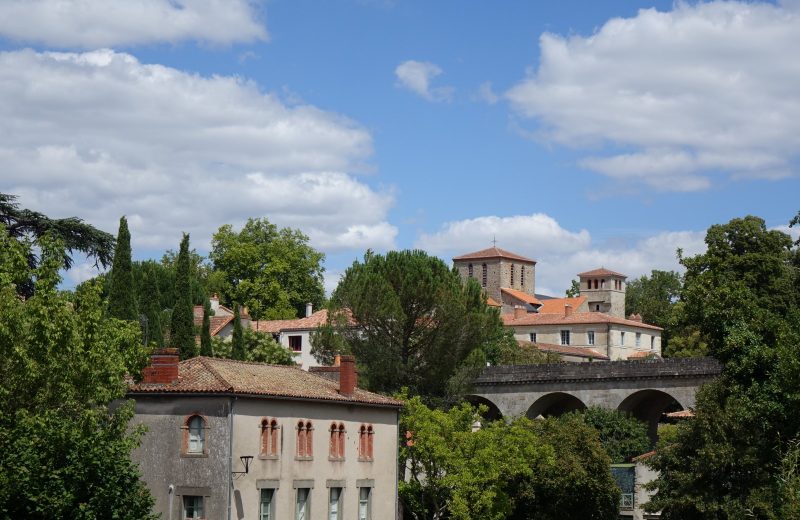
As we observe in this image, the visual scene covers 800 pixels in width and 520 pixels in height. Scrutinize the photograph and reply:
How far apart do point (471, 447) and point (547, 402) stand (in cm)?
3078

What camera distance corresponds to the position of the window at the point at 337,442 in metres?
46.1

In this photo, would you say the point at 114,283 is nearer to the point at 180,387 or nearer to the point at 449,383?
the point at 449,383

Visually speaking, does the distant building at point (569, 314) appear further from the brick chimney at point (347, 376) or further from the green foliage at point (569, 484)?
the brick chimney at point (347, 376)

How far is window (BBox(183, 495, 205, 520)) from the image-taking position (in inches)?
1634

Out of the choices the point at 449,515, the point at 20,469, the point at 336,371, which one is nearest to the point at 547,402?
the point at 449,515

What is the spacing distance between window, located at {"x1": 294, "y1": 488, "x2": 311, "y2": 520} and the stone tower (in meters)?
123

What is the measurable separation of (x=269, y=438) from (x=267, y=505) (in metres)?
2.06

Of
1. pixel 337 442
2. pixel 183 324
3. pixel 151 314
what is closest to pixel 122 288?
pixel 183 324

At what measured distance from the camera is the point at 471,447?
54.3 m

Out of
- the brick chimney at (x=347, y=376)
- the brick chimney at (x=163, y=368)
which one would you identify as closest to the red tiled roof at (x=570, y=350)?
the brick chimney at (x=347, y=376)

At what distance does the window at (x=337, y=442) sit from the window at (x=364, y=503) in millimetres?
1873

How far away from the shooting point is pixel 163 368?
140 feet

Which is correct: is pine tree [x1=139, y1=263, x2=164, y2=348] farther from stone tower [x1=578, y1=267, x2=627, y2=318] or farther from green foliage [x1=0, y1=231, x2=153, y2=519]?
stone tower [x1=578, y1=267, x2=627, y2=318]

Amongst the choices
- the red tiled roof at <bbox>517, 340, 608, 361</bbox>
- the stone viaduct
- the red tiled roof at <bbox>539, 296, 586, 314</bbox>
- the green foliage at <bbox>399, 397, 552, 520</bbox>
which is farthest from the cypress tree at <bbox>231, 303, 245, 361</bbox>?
the red tiled roof at <bbox>539, 296, 586, 314</bbox>
